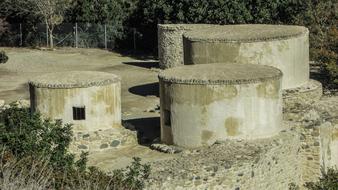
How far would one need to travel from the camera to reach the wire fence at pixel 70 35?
44.7 meters

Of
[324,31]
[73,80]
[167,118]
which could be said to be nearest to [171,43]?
[324,31]

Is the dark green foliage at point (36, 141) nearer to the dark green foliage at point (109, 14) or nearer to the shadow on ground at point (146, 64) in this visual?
the shadow on ground at point (146, 64)

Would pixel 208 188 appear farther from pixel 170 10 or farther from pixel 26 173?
pixel 170 10

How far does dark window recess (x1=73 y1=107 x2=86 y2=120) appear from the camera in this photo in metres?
22.4

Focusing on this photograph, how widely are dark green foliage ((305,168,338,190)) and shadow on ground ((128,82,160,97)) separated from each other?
10.4 meters

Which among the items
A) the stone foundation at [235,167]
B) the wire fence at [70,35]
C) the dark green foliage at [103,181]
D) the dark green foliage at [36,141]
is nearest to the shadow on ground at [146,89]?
the stone foundation at [235,167]

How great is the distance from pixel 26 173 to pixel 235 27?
16.7 meters

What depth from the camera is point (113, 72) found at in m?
36.9

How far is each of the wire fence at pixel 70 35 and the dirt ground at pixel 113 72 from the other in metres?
1.16

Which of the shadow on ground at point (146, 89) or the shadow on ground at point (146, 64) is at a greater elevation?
the shadow on ground at point (146, 64)

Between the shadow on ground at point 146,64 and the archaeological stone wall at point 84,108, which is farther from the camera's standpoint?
the shadow on ground at point 146,64

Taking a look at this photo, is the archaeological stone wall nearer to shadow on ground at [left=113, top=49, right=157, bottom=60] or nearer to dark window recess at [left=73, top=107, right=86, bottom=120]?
dark window recess at [left=73, top=107, right=86, bottom=120]

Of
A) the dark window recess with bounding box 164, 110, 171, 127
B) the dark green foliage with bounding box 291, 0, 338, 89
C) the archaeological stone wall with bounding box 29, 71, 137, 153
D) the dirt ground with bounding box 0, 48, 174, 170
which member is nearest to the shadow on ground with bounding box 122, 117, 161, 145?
the dirt ground with bounding box 0, 48, 174, 170

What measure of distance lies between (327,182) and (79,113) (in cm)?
779
